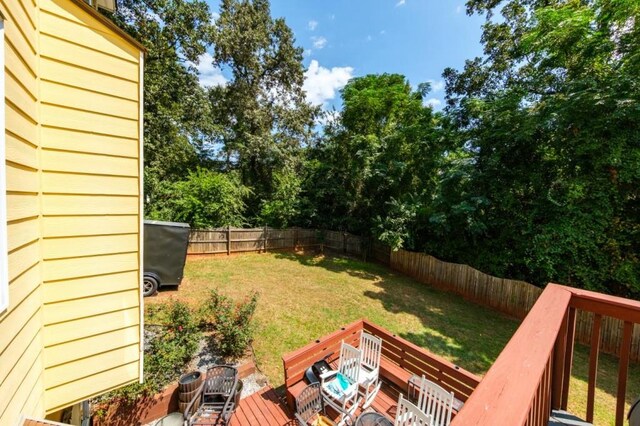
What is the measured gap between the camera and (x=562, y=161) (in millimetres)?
7312

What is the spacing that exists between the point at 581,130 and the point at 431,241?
18.6 ft

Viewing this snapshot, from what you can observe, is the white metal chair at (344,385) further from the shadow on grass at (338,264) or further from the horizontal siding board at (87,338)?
the shadow on grass at (338,264)

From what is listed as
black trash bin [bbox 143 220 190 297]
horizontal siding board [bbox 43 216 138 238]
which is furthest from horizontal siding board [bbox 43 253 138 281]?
black trash bin [bbox 143 220 190 297]

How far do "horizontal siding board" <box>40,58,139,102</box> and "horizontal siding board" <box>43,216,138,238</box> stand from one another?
42.4 inches

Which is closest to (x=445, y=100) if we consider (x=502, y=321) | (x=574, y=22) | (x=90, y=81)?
(x=574, y=22)

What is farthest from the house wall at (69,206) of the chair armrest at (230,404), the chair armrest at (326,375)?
the chair armrest at (326,375)

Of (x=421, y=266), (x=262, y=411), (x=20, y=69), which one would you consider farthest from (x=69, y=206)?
(x=421, y=266)

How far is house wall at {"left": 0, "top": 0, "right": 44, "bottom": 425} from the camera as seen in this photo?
58.1 inches

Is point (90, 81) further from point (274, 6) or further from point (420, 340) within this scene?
point (274, 6)

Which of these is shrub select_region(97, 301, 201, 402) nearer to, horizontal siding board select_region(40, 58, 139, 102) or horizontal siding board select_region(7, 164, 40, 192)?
horizontal siding board select_region(7, 164, 40, 192)

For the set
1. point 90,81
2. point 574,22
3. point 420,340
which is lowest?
point 420,340

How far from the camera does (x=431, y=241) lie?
35.1 ft

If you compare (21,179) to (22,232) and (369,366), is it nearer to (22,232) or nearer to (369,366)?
(22,232)

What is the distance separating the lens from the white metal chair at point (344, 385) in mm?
3621
